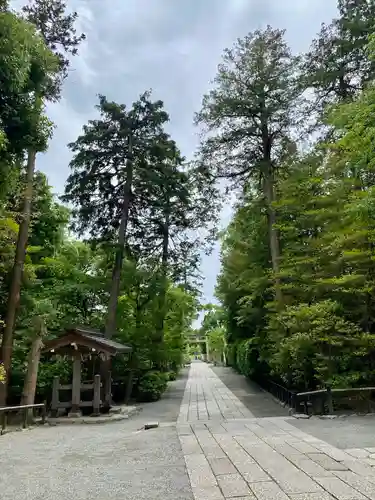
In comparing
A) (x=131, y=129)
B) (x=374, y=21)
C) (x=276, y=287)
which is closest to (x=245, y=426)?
(x=276, y=287)

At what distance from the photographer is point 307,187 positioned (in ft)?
34.4

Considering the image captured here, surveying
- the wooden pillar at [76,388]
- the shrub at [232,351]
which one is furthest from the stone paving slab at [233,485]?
the shrub at [232,351]

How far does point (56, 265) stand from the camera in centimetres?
Answer: 1442

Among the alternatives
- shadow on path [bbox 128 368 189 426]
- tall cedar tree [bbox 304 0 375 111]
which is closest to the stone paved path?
shadow on path [bbox 128 368 189 426]

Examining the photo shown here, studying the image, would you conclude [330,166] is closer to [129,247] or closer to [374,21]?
[374,21]

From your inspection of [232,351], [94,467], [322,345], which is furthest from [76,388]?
[232,351]

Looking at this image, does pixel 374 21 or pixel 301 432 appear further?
pixel 374 21

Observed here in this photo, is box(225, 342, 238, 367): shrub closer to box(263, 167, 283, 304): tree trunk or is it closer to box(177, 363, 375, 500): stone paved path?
box(263, 167, 283, 304): tree trunk

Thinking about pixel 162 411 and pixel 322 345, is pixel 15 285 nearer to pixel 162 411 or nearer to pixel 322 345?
pixel 162 411

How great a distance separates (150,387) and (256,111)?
32.9 feet

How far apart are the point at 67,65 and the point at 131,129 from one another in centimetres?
319

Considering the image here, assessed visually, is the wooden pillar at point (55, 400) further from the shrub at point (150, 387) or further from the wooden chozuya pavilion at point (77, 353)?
the shrub at point (150, 387)

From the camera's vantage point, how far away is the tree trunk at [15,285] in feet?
31.7

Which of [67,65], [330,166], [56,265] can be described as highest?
[67,65]
